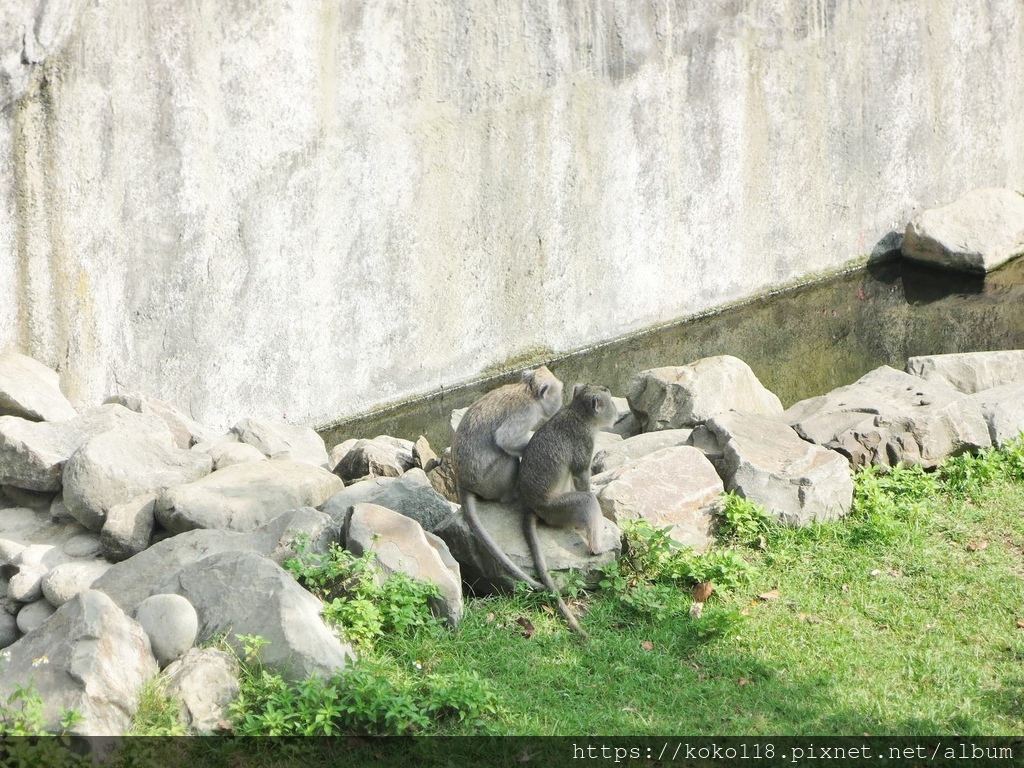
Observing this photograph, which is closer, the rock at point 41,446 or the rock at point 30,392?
the rock at point 41,446

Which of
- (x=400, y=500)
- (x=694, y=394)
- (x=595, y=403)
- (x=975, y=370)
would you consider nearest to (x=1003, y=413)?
(x=975, y=370)

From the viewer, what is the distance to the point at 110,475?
6.86 m

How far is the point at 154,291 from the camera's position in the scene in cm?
911

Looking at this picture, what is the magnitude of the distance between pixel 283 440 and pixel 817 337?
6.32 metres

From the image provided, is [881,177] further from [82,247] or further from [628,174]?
[82,247]

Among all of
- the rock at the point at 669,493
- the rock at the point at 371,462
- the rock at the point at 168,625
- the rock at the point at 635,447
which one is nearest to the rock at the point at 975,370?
the rock at the point at 635,447

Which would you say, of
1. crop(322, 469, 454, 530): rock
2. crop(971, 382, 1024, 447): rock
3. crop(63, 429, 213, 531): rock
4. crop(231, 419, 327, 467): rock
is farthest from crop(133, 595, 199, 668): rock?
crop(971, 382, 1024, 447): rock

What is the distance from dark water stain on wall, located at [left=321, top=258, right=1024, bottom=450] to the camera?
36.8 ft

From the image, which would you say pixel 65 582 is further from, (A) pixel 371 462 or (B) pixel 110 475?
(A) pixel 371 462

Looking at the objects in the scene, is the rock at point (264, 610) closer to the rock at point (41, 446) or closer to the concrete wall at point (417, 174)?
the rock at point (41, 446)

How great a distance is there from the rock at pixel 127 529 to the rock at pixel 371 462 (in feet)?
6.26

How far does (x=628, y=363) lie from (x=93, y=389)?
5.41 meters

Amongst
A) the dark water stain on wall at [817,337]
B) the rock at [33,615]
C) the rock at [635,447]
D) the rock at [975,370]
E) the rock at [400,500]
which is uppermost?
the rock at [400,500]

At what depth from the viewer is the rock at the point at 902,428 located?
25.9ft
